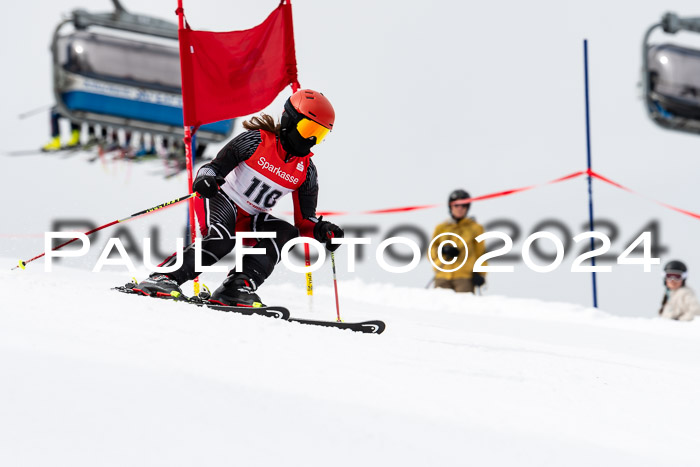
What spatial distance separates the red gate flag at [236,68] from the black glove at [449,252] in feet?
7.06

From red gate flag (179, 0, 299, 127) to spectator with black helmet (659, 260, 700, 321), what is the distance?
141 inches

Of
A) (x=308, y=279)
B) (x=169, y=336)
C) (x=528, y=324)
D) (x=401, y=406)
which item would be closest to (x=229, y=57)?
(x=308, y=279)

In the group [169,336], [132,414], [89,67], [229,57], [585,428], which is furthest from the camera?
[89,67]

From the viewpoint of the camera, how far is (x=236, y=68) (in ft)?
19.5

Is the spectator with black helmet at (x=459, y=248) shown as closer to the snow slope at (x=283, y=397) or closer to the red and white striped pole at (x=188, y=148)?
the red and white striped pole at (x=188, y=148)

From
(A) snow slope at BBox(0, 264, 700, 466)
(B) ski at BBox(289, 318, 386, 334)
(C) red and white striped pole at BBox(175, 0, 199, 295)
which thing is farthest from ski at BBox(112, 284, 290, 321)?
(C) red and white striped pole at BBox(175, 0, 199, 295)

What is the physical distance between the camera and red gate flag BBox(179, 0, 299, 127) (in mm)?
5836

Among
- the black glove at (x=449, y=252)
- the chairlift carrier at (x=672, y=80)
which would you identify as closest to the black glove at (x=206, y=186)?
the black glove at (x=449, y=252)

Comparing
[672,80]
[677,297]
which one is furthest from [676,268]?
[672,80]

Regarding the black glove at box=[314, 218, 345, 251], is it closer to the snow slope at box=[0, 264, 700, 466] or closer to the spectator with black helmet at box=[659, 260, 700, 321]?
the snow slope at box=[0, 264, 700, 466]

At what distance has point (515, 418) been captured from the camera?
233 centimetres

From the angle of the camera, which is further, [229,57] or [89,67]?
[89,67]

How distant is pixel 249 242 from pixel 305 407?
7.55 ft

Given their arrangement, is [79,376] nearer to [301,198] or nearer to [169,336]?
[169,336]
